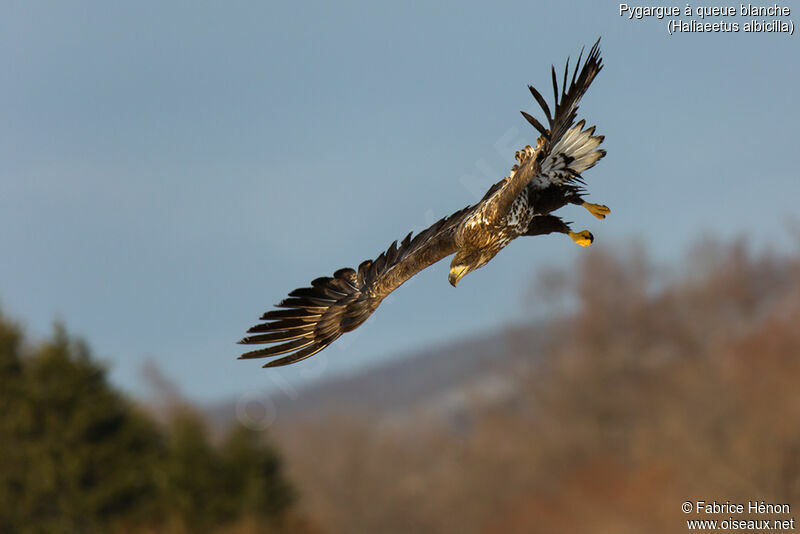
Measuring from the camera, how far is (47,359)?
40.5 m

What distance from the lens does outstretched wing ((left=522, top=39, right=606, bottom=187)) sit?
19.8ft

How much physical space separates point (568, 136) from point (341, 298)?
9.05ft

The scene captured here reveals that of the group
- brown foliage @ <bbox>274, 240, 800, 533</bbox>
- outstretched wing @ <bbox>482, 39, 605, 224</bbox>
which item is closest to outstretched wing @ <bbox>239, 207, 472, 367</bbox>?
outstretched wing @ <bbox>482, 39, 605, 224</bbox>

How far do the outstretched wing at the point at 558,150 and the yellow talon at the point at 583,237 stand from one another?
1.28ft

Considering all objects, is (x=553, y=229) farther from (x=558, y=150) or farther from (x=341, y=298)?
(x=341, y=298)

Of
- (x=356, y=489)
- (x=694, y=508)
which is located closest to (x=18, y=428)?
(x=356, y=489)

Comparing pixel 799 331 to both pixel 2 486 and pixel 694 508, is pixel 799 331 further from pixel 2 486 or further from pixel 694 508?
pixel 2 486

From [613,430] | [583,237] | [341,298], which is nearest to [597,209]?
[583,237]

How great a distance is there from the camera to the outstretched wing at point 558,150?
237 inches

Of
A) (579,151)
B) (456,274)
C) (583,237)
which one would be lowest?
(456,274)

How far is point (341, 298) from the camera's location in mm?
8258

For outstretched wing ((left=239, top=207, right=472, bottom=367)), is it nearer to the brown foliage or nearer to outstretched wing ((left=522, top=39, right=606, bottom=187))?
outstretched wing ((left=522, top=39, right=606, bottom=187))

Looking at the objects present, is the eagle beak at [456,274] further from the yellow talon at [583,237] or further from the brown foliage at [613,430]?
the brown foliage at [613,430]

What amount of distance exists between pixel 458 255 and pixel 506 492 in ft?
215
